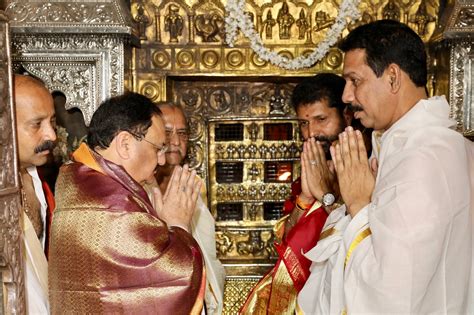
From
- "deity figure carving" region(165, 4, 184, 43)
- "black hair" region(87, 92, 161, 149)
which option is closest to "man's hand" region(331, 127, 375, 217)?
"black hair" region(87, 92, 161, 149)

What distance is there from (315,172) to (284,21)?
2094 millimetres

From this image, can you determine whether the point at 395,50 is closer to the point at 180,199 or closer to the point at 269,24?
the point at 180,199

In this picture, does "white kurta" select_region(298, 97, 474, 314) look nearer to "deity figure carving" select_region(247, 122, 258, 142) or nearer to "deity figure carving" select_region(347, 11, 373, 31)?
"deity figure carving" select_region(347, 11, 373, 31)

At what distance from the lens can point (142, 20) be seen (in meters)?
5.20

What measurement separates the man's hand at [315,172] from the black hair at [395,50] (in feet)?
2.54

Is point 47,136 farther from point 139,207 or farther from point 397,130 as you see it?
point 397,130

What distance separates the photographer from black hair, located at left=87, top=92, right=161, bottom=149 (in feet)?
9.95

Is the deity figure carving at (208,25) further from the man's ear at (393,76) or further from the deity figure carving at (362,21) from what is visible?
the man's ear at (393,76)

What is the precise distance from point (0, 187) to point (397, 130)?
1.82 m

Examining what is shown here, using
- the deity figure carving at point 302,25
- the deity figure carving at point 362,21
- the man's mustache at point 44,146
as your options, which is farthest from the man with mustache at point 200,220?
the deity figure carving at point 362,21

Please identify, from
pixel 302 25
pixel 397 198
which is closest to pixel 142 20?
pixel 302 25

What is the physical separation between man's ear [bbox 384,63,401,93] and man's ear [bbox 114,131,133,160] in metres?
1.29

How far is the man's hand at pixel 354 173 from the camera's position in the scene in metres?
2.81

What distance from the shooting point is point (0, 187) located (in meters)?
2.70
